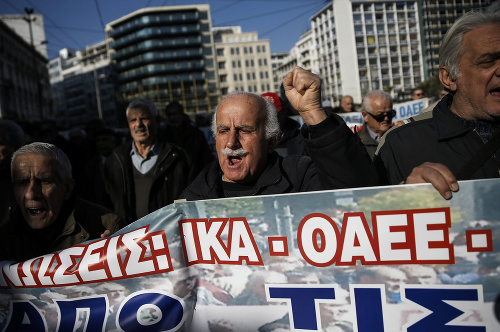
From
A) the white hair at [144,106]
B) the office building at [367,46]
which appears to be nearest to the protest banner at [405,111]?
the white hair at [144,106]

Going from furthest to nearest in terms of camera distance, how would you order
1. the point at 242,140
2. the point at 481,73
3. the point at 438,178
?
the point at 242,140 → the point at 481,73 → the point at 438,178

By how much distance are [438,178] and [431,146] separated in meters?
0.42

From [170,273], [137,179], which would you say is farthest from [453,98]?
[137,179]

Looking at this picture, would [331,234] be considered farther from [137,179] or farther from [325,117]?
[137,179]

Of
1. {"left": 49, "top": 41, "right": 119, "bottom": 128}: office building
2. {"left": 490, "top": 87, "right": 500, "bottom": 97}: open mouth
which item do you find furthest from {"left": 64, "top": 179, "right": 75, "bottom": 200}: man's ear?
{"left": 49, "top": 41, "right": 119, "bottom": 128}: office building

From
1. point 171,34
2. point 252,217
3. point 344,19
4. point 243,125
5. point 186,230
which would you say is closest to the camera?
point 252,217

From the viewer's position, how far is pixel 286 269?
168 centimetres

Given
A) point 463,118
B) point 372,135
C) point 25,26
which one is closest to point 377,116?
point 372,135

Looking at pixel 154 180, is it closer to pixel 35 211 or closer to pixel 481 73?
pixel 35 211

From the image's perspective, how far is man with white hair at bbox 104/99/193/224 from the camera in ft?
13.1

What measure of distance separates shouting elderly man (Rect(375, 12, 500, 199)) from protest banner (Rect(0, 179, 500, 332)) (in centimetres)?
32

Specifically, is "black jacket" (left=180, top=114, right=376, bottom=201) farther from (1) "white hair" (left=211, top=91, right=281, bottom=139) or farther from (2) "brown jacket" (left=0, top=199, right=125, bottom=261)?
(2) "brown jacket" (left=0, top=199, right=125, bottom=261)

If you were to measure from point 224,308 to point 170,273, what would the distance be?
0.91 ft

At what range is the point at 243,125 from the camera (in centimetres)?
216
